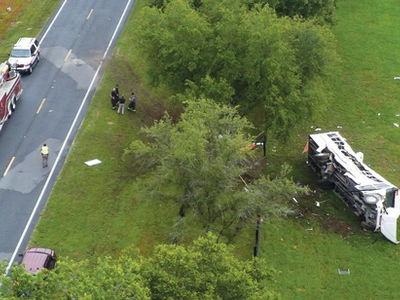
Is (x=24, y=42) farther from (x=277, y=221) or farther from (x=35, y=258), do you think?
(x=277, y=221)

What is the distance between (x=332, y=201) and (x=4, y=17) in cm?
2978

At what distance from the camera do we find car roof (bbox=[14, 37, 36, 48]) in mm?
41625

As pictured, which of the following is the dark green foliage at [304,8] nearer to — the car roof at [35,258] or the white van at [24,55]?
the white van at [24,55]

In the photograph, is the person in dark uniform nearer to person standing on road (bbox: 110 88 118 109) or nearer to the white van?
person standing on road (bbox: 110 88 118 109)

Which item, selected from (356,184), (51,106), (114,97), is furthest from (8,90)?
(356,184)

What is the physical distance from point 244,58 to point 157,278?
16.7 m

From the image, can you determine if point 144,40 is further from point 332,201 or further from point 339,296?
point 339,296

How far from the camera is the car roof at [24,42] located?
41625 mm

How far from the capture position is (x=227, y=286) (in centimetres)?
1873

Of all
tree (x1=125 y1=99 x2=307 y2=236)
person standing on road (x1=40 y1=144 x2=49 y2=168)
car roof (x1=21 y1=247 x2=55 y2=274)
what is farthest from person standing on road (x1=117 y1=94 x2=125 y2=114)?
car roof (x1=21 y1=247 x2=55 y2=274)

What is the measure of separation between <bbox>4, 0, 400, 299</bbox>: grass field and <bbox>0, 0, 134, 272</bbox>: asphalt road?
2.49ft

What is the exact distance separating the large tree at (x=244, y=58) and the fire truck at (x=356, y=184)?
2011 millimetres

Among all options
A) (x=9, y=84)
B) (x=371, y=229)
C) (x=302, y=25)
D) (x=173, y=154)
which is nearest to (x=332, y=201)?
(x=371, y=229)

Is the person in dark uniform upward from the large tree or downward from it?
downward
